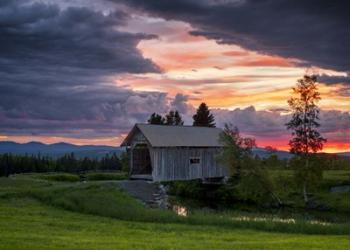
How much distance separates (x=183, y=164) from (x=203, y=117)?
A: 115 feet

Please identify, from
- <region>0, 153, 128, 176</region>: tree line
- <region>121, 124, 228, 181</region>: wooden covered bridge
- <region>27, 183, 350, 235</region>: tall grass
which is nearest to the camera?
→ <region>27, 183, 350, 235</region>: tall grass

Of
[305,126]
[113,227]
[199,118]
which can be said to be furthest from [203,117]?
[113,227]

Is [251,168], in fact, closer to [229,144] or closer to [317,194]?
[229,144]

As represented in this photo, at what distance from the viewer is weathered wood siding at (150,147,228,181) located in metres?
54.0

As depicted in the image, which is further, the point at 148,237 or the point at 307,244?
the point at 148,237

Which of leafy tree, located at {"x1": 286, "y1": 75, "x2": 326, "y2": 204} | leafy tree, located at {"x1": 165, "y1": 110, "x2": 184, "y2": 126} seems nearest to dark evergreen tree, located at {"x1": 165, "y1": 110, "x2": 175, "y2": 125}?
leafy tree, located at {"x1": 165, "y1": 110, "x2": 184, "y2": 126}

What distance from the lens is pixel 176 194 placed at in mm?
56594

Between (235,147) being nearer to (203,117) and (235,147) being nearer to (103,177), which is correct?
(103,177)

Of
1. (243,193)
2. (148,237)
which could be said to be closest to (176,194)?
(243,193)

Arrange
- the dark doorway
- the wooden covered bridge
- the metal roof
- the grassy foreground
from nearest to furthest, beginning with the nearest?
the grassy foreground → the wooden covered bridge → the metal roof → the dark doorway

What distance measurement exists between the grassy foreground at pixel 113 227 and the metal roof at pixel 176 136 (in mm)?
11285

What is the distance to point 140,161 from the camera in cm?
5891

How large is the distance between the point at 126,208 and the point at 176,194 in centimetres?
2268

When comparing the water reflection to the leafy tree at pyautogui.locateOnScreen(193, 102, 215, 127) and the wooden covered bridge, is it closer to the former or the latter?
the wooden covered bridge
